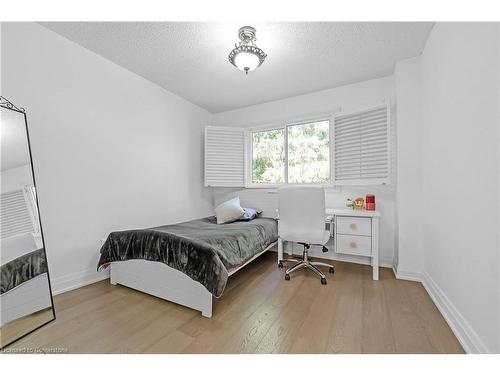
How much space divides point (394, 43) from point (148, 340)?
3568 mm

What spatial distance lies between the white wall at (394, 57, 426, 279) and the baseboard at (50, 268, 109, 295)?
11.7 feet

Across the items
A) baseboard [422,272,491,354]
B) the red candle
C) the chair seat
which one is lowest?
baseboard [422,272,491,354]

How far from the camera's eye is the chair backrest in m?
2.31

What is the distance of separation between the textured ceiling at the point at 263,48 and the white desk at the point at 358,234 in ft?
6.22

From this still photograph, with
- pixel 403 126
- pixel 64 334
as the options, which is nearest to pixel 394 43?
pixel 403 126

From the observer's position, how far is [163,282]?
76.7 inches

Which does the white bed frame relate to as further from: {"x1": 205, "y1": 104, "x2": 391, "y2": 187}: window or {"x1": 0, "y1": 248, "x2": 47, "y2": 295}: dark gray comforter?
{"x1": 205, "y1": 104, "x2": 391, "y2": 187}: window

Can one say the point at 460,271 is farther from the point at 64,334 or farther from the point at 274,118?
the point at 274,118

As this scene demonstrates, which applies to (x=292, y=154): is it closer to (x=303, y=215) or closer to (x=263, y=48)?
(x=303, y=215)

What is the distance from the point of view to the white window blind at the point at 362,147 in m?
2.70

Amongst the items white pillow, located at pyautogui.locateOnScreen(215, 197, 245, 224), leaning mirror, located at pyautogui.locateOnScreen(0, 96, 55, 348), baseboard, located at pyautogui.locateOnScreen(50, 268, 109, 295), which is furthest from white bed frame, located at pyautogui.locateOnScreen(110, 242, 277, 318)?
white pillow, located at pyautogui.locateOnScreen(215, 197, 245, 224)

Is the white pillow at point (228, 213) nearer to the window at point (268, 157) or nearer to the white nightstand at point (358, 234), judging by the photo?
the window at point (268, 157)

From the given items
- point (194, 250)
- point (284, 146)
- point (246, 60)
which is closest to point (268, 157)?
point (284, 146)

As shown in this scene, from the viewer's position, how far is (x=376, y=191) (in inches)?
115
